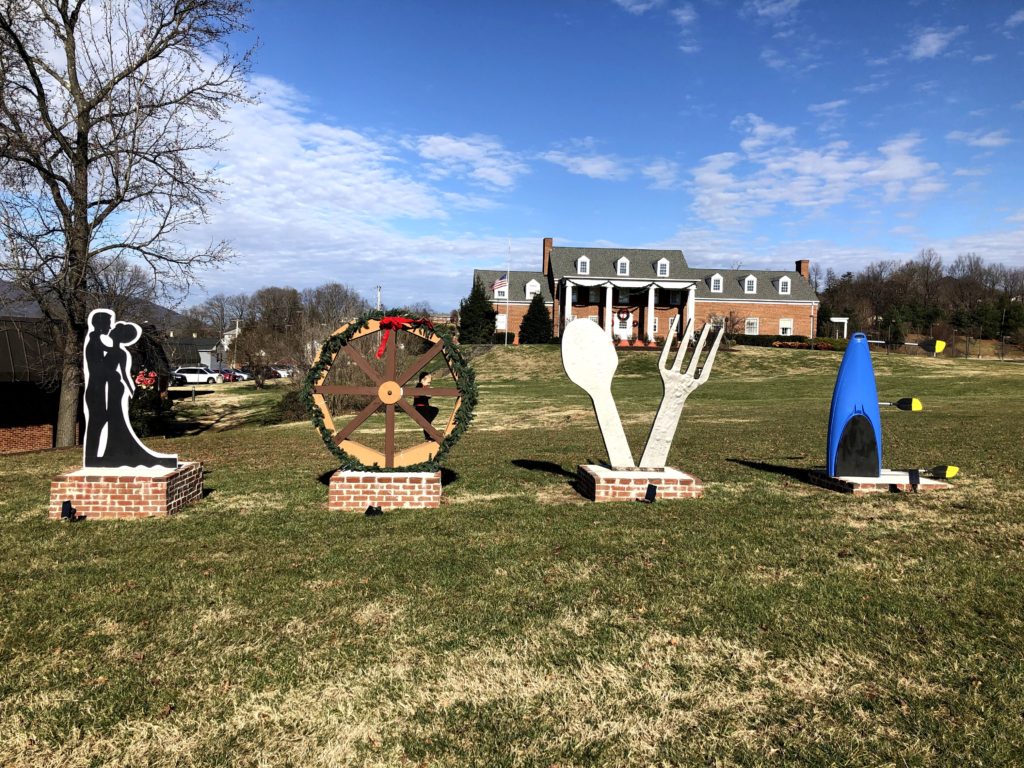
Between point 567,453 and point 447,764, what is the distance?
9.39m

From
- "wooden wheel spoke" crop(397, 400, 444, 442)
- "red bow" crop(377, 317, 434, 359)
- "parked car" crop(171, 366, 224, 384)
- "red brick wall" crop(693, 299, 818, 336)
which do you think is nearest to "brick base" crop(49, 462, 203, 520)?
"wooden wheel spoke" crop(397, 400, 444, 442)

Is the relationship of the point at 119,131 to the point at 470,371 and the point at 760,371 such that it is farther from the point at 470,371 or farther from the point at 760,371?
the point at 760,371

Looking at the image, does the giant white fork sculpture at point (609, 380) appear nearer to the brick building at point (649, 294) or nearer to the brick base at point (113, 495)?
the brick base at point (113, 495)

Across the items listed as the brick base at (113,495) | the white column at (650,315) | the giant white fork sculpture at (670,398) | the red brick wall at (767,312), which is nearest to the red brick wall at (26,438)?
the brick base at (113,495)

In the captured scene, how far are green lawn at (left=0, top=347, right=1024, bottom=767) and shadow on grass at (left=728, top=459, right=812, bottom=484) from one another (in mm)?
862

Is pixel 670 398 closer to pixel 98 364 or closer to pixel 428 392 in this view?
pixel 428 392

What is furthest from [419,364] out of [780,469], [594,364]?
[780,469]

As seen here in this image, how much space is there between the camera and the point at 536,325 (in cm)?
4938

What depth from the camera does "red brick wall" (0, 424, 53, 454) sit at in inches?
717

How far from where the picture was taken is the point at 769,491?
842 centimetres

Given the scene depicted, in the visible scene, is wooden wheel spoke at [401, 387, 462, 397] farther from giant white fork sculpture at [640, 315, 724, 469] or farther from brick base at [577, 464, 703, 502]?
giant white fork sculpture at [640, 315, 724, 469]

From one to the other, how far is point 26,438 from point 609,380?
18.8 metres

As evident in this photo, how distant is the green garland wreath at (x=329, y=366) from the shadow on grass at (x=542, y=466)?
8.04ft

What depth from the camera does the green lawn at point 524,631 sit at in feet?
10.5
